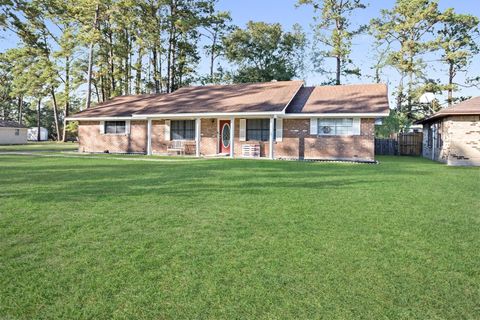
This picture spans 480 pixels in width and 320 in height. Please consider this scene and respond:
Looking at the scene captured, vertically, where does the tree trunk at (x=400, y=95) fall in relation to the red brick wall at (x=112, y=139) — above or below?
above

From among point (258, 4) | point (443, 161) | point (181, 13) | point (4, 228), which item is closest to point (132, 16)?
point (181, 13)

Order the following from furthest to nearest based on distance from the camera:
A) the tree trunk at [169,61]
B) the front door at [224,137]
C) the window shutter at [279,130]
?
the tree trunk at [169,61], the front door at [224,137], the window shutter at [279,130]

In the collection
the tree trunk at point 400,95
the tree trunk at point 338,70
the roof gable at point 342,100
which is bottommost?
the roof gable at point 342,100

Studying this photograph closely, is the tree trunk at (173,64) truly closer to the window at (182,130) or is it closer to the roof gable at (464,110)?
the window at (182,130)

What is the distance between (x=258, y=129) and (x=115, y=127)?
916cm

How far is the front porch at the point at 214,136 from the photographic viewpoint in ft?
61.6

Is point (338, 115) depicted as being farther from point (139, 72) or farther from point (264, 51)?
point (139, 72)

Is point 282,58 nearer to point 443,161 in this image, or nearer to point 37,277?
point 443,161

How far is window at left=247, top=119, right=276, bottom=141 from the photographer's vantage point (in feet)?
62.2

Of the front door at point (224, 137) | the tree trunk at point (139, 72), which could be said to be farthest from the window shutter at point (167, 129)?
the tree trunk at point (139, 72)

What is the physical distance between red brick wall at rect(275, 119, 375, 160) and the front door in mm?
2726

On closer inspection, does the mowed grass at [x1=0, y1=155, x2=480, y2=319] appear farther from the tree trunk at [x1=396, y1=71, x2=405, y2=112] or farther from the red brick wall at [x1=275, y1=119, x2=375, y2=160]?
the tree trunk at [x1=396, y1=71, x2=405, y2=112]

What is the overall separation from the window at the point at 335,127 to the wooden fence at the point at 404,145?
899 centimetres

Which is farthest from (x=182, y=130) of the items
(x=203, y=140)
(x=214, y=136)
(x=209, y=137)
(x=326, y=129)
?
(x=326, y=129)
